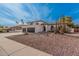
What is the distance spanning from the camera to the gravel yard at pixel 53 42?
180cm

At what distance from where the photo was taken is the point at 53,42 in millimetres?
1847

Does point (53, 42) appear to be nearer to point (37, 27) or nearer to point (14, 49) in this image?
point (37, 27)

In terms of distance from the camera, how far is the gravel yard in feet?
5.90

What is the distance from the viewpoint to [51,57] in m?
1.80

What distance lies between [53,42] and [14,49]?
0.47 metres

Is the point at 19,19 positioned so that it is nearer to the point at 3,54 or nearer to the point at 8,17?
the point at 8,17

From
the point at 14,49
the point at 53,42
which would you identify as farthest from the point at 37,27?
the point at 14,49

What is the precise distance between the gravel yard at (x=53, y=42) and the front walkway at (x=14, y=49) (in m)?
0.05

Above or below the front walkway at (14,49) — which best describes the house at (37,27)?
above

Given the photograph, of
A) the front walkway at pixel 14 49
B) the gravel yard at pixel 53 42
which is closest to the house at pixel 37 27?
the gravel yard at pixel 53 42

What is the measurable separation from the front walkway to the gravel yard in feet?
0.16

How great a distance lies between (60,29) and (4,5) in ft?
2.39

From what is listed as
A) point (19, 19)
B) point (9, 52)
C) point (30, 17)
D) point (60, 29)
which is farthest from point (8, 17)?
point (60, 29)

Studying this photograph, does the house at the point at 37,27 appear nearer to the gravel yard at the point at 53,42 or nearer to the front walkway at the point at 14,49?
the gravel yard at the point at 53,42
